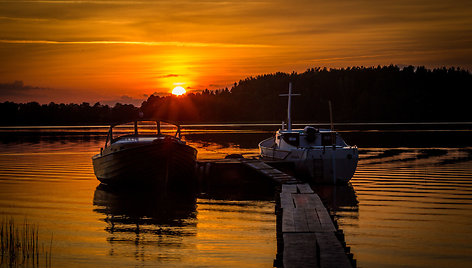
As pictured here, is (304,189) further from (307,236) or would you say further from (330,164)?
(307,236)

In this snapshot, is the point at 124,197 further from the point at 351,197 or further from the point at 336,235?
the point at 336,235

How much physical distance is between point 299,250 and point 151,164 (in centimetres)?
1514

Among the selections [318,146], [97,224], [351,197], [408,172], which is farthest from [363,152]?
[97,224]

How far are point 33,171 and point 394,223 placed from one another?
24.9 metres

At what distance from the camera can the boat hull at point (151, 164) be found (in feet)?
86.0

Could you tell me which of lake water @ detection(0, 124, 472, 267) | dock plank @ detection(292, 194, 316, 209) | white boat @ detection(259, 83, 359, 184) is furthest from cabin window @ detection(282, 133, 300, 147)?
dock plank @ detection(292, 194, 316, 209)

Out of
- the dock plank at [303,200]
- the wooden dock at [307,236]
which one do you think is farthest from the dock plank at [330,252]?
the dock plank at [303,200]

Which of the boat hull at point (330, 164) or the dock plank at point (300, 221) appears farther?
the boat hull at point (330, 164)

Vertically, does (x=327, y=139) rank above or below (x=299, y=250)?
above

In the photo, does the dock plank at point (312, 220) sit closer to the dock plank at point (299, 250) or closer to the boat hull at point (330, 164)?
the dock plank at point (299, 250)

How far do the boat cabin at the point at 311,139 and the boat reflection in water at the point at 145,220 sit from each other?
7.26 m

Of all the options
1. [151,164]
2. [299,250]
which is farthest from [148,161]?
[299,250]

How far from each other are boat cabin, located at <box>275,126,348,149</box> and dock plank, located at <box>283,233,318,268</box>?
16.1 metres

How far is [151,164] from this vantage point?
1040 inches
